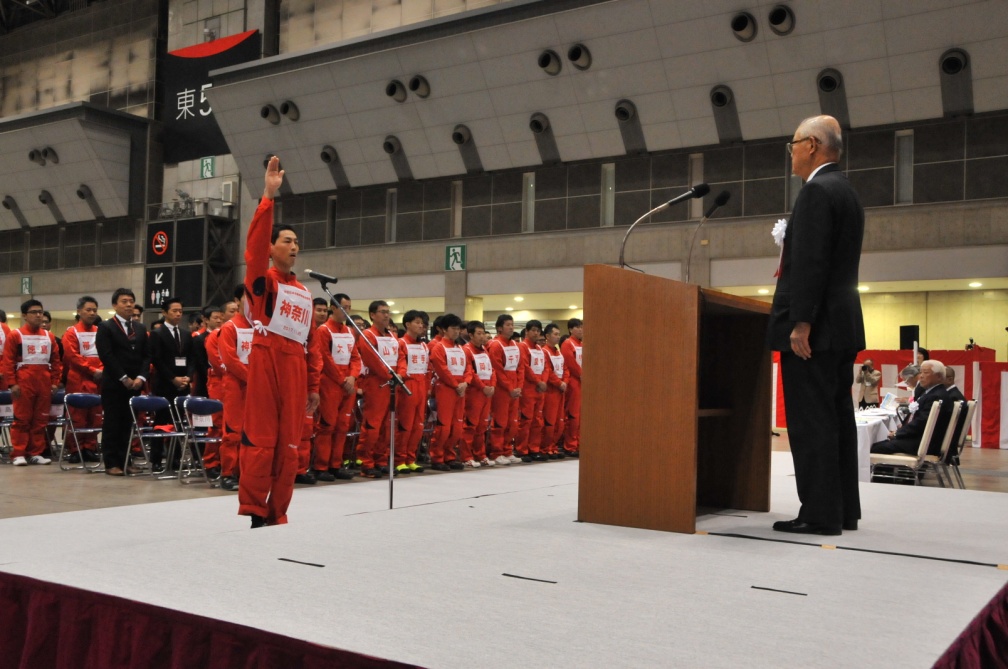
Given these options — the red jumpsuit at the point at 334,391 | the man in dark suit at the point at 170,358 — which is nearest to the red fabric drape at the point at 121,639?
the red jumpsuit at the point at 334,391

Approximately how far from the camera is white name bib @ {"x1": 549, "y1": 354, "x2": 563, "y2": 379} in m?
12.6

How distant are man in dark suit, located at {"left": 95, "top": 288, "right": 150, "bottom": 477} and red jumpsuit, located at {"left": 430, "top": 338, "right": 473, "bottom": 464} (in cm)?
335

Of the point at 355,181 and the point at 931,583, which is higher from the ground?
the point at 355,181

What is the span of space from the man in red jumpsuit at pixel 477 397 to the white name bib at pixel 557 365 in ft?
4.52

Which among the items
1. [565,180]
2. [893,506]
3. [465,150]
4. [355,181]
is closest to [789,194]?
[565,180]

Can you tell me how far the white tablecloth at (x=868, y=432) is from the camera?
843 cm

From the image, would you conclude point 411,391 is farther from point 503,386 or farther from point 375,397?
point 503,386

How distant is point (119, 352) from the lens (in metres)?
9.87

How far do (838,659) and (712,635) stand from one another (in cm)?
30

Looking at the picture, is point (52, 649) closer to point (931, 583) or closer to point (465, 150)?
point (931, 583)

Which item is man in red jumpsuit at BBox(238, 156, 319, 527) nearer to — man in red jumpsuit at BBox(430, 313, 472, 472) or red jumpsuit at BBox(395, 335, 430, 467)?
red jumpsuit at BBox(395, 335, 430, 467)

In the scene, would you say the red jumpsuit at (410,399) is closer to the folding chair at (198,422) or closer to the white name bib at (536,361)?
the folding chair at (198,422)

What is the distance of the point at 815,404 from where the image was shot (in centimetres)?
378

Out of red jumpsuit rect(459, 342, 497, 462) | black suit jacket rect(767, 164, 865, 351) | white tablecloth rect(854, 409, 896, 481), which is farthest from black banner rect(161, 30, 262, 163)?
black suit jacket rect(767, 164, 865, 351)
